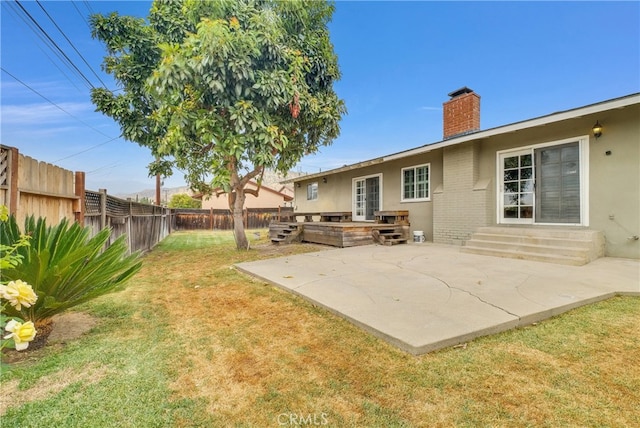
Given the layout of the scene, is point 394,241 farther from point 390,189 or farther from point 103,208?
point 103,208

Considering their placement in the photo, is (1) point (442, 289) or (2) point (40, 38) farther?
(2) point (40, 38)

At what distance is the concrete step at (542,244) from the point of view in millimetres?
5352

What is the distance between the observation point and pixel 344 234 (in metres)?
8.14

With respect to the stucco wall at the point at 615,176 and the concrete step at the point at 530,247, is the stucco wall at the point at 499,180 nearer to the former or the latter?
the stucco wall at the point at 615,176

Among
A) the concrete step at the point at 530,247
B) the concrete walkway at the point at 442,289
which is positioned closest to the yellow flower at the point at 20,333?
Result: the concrete walkway at the point at 442,289

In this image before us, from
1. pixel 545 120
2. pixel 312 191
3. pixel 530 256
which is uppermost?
pixel 545 120

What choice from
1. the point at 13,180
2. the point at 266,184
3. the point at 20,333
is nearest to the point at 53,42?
the point at 13,180

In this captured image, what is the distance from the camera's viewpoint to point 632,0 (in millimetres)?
7484

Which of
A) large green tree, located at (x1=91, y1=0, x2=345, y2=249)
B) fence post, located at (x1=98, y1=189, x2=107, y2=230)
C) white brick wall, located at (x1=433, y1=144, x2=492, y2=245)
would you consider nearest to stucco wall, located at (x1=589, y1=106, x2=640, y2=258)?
white brick wall, located at (x1=433, y1=144, x2=492, y2=245)

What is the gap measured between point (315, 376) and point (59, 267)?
2.14 metres

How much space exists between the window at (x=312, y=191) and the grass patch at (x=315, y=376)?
1256cm

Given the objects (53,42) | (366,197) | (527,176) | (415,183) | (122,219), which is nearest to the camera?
(122,219)

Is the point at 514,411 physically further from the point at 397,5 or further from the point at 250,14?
the point at 397,5

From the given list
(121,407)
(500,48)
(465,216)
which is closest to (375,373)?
(121,407)
